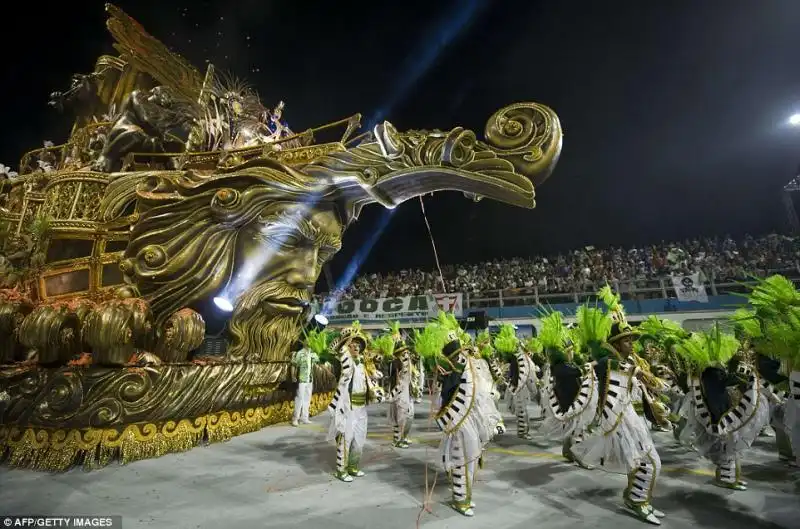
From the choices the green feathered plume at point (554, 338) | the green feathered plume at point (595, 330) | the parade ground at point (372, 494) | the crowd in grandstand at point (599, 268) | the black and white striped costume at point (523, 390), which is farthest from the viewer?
the crowd in grandstand at point (599, 268)

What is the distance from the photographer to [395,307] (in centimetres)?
1683

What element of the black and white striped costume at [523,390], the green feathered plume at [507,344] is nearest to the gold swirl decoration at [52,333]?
the black and white striped costume at [523,390]

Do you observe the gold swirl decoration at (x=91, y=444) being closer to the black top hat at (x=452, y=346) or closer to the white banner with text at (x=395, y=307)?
the black top hat at (x=452, y=346)

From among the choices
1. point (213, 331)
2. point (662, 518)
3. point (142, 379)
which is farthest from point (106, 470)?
point (662, 518)

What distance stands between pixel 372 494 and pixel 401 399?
2.62 meters

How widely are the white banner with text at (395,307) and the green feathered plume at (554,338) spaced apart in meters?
9.85

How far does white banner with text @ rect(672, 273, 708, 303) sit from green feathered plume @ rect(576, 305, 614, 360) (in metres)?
11.6

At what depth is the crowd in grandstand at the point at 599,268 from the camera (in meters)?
15.3

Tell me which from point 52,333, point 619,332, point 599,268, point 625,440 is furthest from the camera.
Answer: point 599,268

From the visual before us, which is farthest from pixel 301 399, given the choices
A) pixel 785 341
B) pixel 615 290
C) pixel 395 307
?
pixel 615 290

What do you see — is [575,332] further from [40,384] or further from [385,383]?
[385,383]

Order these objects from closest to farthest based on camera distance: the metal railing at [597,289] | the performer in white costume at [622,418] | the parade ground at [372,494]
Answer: the parade ground at [372,494] → the performer in white costume at [622,418] → the metal railing at [597,289]

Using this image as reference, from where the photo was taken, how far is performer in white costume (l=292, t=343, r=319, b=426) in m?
7.65

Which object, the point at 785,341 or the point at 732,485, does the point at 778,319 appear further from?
the point at 732,485
